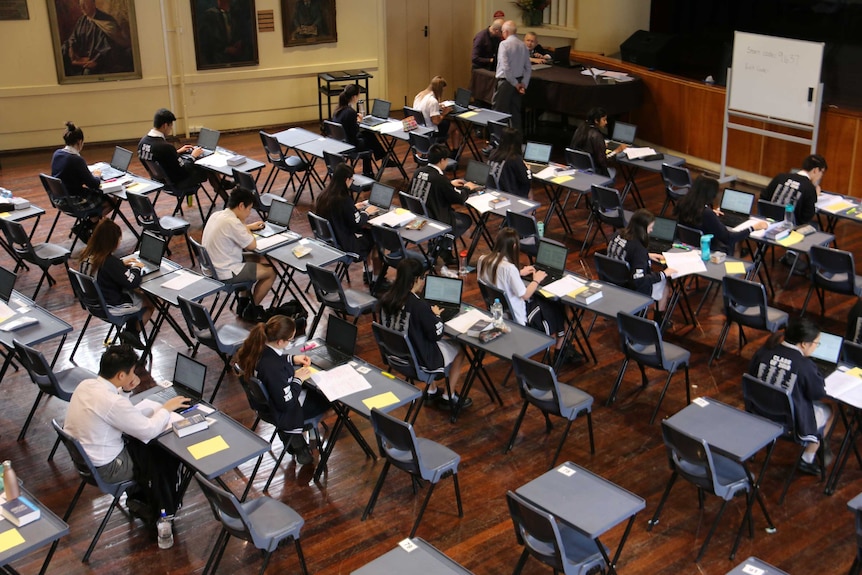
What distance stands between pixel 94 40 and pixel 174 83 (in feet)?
4.71

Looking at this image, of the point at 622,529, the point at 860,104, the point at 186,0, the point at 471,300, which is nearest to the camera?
the point at 622,529

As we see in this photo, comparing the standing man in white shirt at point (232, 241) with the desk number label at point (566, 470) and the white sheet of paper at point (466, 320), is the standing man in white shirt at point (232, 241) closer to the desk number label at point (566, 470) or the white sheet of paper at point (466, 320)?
the white sheet of paper at point (466, 320)

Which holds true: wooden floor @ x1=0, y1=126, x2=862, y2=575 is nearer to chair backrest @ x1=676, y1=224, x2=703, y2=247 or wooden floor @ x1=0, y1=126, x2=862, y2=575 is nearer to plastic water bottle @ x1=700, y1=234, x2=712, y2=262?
plastic water bottle @ x1=700, y1=234, x2=712, y2=262

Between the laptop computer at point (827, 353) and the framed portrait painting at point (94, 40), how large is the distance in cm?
1222

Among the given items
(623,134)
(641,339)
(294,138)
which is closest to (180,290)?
(641,339)

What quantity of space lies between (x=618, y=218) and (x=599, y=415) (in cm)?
326

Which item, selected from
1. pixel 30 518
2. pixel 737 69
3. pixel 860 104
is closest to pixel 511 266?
pixel 30 518

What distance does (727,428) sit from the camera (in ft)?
20.5

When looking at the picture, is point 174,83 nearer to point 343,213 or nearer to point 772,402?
point 343,213

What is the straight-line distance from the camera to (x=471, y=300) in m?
9.91

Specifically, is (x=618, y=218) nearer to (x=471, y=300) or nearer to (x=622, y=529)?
(x=471, y=300)

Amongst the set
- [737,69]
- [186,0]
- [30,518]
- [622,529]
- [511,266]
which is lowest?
[622,529]

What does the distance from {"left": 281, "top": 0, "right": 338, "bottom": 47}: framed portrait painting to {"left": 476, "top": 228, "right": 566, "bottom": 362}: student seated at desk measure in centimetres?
977

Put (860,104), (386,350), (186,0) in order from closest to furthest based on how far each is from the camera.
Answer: (386,350) < (860,104) < (186,0)
